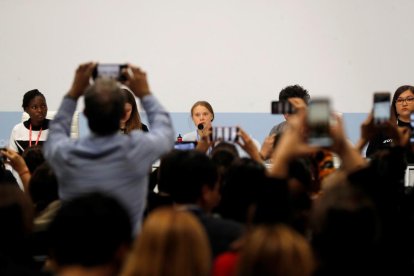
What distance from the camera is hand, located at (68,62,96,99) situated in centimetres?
205

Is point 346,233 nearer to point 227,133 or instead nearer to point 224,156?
point 224,156

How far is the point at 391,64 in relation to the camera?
16.4 ft

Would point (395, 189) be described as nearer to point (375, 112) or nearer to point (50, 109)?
point (375, 112)

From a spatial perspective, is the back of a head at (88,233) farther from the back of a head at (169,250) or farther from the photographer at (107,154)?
the photographer at (107,154)

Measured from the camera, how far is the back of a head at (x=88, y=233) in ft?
4.35

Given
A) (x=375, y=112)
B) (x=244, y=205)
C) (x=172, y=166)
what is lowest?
(x=244, y=205)

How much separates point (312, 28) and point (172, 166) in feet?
11.1

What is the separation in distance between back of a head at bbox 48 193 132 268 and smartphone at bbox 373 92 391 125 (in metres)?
1.24

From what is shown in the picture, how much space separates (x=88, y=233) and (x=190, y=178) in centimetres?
59

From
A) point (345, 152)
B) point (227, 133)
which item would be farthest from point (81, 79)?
point (345, 152)

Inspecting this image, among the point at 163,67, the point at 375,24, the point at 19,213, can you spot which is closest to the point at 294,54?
the point at 375,24

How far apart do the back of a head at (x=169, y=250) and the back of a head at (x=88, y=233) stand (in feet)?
0.28

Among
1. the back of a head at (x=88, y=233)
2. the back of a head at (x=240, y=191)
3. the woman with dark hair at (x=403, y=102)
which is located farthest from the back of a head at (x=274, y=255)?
the woman with dark hair at (x=403, y=102)

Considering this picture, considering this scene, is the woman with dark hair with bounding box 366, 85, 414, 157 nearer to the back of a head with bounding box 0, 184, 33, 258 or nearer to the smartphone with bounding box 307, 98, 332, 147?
the smartphone with bounding box 307, 98, 332, 147
